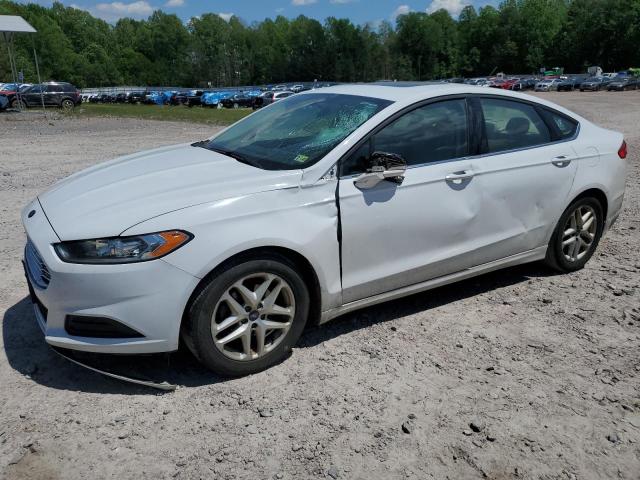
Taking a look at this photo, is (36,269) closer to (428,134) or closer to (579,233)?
(428,134)

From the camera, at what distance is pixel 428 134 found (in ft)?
12.9

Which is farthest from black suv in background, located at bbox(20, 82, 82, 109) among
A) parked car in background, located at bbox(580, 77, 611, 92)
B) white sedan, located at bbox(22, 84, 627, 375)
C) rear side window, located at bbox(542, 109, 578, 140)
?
parked car in background, located at bbox(580, 77, 611, 92)

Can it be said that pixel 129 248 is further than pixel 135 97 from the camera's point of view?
No

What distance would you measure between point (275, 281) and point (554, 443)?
5.54 feet

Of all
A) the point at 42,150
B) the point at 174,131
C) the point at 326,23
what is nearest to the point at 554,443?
the point at 42,150

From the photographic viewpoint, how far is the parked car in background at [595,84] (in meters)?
61.9

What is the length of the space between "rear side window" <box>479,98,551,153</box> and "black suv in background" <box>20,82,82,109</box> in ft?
124

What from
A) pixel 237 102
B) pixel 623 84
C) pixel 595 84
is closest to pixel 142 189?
pixel 237 102

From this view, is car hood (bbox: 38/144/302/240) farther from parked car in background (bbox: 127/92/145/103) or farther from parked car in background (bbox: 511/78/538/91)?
parked car in background (bbox: 511/78/538/91)

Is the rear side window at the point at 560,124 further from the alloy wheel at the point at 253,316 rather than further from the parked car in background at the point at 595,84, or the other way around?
the parked car in background at the point at 595,84

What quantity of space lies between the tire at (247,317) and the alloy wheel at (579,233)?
260 cm

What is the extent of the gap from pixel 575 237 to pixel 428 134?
1.86 meters

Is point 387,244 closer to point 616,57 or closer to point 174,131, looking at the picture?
point 174,131

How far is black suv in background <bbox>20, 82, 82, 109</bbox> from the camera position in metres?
37.2
